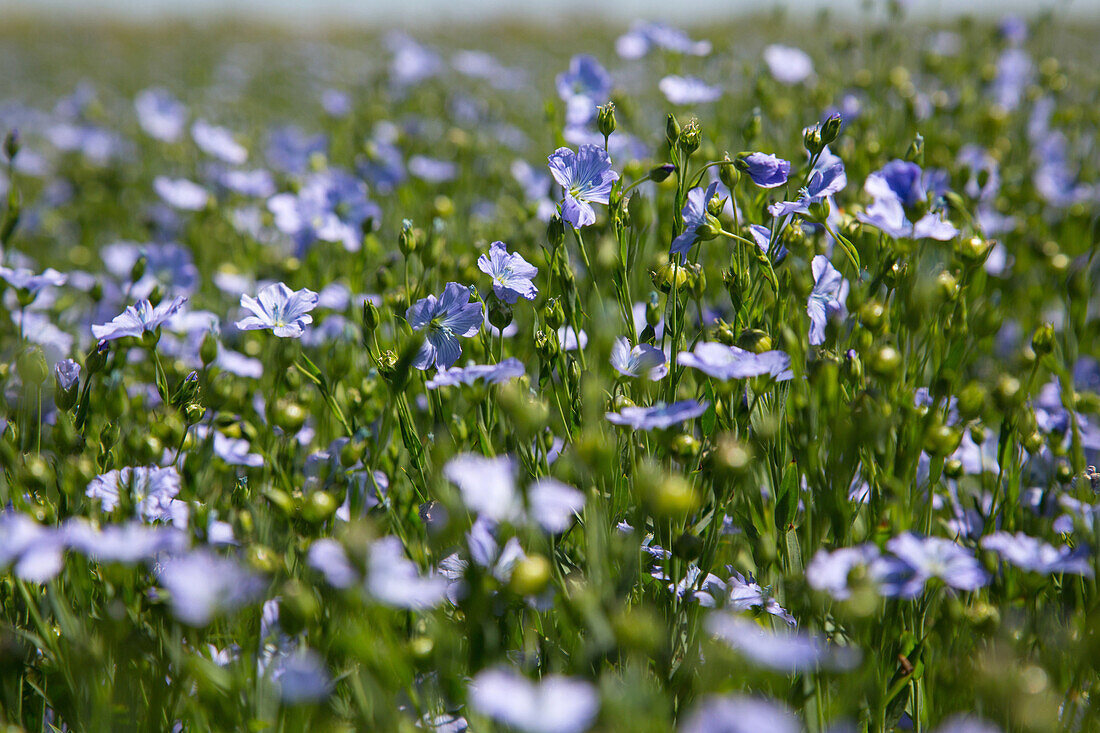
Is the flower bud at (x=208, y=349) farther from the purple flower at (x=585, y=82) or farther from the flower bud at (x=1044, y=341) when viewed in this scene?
the flower bud at (x=1044, y=341)

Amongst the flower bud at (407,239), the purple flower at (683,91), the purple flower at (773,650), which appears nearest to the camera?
the purple flower at (773,650)

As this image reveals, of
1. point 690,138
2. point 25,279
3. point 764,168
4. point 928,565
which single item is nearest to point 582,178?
point 690,138

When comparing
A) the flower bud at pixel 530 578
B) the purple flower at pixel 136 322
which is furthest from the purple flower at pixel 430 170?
the flower bud at pixel 530 578

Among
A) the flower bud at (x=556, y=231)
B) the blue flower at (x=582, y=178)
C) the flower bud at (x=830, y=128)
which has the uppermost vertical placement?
the flower bud at (x=830, y=128)

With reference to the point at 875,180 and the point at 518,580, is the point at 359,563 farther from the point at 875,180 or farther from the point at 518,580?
the point at 875,180

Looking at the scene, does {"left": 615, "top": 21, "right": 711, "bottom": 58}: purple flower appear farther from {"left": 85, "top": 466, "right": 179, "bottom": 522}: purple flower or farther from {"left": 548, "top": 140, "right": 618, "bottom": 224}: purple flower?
{"left": 85, "top": 466, "right": 179, "bottom": 522}: purple flower

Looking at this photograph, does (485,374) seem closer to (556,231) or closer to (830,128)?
(556,231)

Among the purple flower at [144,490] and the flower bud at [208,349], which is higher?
the flower bud at [208,349]

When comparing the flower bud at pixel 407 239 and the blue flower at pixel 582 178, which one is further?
the flower bud at pixel 407 239
